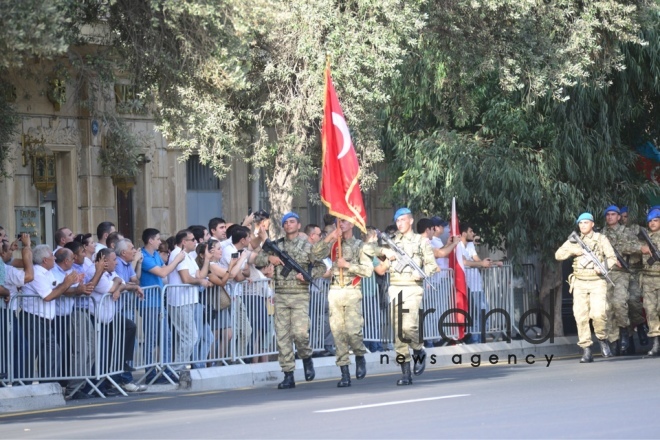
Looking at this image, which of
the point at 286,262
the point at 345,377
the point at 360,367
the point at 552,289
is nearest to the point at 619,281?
the point at 552,289

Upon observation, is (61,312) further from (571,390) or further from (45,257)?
(571,390)

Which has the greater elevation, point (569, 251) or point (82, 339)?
point (569, 251)

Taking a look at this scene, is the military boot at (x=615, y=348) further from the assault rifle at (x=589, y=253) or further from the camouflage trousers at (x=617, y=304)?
the assault rifle at (x=589, y=253)

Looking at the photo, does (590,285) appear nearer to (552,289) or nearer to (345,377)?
(552,289)

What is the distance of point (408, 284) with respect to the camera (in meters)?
15.4

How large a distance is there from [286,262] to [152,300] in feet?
5.35

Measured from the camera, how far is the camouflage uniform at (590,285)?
18.2m

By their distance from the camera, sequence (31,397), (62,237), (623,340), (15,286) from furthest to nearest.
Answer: (623,340)
(62,237)
(15,286)
(31,397)

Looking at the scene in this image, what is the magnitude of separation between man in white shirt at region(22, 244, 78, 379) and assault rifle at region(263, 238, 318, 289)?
2011mm

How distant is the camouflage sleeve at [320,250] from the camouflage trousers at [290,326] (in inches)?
17.0

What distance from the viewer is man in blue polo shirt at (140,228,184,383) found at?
50.0 feet

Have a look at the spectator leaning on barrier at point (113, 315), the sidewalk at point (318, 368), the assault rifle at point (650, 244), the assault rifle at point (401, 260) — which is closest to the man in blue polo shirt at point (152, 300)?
the spectator leaning on barrier at point (113, 315)

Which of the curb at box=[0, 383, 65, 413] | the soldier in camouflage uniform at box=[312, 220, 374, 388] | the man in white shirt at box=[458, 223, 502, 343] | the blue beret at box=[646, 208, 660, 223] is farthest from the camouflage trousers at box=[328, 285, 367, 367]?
the blue beret at box=[646, 208, 660, 223]

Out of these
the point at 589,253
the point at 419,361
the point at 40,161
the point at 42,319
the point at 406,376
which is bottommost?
the point at 406,376
